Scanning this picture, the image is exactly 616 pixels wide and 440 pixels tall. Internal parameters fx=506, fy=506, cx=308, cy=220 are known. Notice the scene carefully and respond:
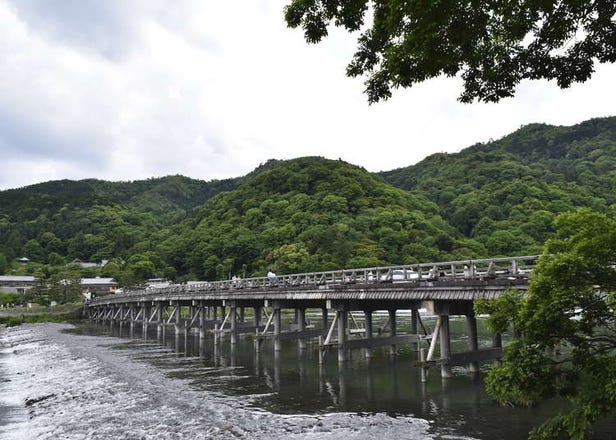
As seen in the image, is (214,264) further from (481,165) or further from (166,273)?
(481,165)

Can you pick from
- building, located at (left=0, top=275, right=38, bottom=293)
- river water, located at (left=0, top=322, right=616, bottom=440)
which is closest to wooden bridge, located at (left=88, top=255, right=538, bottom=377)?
river water, located at (left=0, top=322, right=616, bottom=440)

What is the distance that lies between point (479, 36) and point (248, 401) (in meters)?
14.3

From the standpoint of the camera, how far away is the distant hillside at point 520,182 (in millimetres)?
88562

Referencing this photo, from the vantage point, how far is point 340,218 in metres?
104

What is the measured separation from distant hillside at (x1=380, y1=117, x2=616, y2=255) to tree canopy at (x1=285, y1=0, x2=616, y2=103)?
266ft

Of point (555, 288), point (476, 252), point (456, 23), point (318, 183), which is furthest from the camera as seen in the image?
point (318, 183)

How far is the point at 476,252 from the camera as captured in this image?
86.9 m

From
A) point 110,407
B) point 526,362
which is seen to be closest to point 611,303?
point 526,362

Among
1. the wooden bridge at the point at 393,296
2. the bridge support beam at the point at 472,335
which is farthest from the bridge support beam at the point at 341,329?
the bridge support beam at the point at 472,335

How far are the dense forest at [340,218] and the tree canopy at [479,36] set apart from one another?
6498cm

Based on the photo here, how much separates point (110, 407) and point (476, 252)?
78.5 meters

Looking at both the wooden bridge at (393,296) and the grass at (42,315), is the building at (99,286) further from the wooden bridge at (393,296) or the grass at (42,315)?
the wooden bridge at (393,296)

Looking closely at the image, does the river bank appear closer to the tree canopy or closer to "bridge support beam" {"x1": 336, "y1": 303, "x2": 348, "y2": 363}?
"bridge support beam" {"x1": 336, "y1": 303, "x2": 348, "y2": 363}

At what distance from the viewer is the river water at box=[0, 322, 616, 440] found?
13.4 metres
